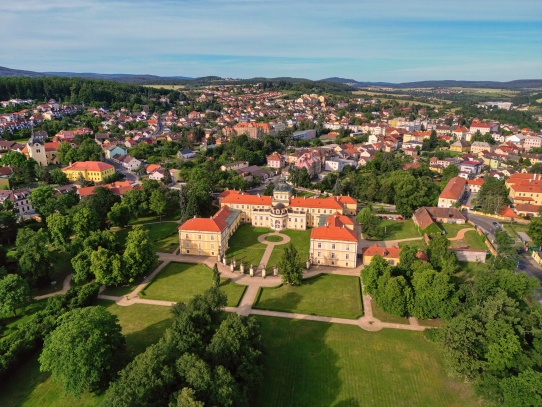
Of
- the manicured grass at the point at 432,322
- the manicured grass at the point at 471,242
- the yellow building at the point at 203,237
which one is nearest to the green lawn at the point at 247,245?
the yellow building at the point at 203,237

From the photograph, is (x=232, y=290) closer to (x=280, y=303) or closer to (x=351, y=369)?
(x=280, y=303)

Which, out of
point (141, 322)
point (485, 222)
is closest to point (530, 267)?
point (485, 222)

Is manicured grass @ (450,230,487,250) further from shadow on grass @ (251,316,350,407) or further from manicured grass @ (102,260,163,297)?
manicured grass @ (102,260,163,297)

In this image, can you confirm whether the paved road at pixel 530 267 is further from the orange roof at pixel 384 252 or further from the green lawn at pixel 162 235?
the green lawn at pixel 162 235

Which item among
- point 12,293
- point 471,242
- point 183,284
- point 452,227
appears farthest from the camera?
point 452,227

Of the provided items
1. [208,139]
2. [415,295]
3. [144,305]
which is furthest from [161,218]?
[208,139]

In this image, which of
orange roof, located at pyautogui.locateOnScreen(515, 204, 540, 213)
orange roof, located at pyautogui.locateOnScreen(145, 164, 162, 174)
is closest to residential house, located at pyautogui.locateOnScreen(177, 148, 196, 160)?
orange roof, located at pyautogui.locateOnScreen(145, 164, 162, 174)
